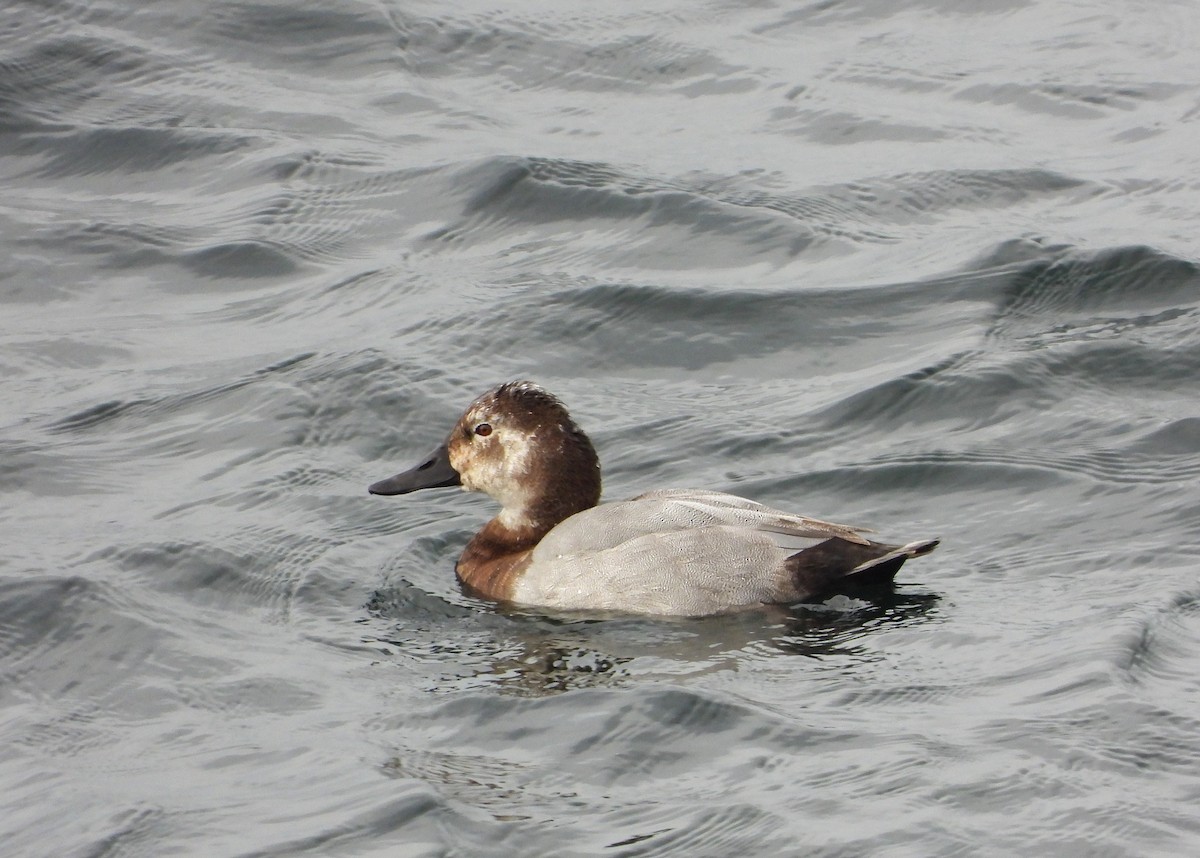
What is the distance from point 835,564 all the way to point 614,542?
33.8 inches

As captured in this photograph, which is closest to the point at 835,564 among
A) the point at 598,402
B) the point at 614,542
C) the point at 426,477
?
the point at 614,542

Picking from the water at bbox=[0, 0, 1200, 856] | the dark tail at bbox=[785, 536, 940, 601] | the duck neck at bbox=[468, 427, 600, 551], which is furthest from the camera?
the duck neck at bbox=[468, 427, 600, 551]

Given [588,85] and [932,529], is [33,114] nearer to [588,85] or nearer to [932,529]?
[588,85]

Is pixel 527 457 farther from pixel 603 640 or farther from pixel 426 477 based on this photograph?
pixel 603 640

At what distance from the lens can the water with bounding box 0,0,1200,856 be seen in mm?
5711

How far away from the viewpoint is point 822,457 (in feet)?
28.6

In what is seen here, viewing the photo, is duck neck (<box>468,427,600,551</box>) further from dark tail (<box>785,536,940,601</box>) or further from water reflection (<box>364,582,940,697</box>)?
dark tail (<box>785,536,940,601</box>)

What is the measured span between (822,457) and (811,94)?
5.07 meters

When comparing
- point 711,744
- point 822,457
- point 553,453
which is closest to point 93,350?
point 553,453

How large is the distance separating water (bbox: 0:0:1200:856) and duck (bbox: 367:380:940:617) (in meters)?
0.16

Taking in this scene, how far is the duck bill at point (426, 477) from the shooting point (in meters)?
8.11

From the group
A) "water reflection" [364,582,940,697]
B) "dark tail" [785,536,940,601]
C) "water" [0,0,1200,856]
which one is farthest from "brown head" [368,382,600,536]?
"dark tail" [785,536,940,601]

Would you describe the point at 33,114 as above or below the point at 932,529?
above

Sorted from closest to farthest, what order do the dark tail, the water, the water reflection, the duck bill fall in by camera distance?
the water → the water reflection → the dark tail → the duck bill
